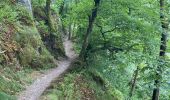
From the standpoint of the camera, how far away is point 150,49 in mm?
20438

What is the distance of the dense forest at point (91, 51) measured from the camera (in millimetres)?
16656

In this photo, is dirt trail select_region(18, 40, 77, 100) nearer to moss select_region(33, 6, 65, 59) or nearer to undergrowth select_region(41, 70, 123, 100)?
undergrowth select_region(41, 70, 123, 100)

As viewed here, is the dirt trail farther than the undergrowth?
No

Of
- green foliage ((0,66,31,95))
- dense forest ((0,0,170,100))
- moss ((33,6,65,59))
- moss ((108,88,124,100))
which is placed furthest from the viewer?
moss ((33,6,65,59))

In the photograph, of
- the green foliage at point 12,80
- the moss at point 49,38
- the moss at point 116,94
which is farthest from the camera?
the moss at point 49,38

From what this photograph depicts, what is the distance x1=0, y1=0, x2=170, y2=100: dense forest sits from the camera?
54.6ft

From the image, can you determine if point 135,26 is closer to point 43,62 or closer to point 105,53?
point 105,53

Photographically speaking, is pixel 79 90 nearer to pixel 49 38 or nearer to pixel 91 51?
pixel 91 51

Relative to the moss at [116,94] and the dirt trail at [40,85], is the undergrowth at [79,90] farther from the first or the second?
the dirt trail at [40,85]

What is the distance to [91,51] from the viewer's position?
2297 cm

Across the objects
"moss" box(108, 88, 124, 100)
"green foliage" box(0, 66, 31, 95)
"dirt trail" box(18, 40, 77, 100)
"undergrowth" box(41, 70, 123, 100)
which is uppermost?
"green foliage" box(0, 66, 31, 95)

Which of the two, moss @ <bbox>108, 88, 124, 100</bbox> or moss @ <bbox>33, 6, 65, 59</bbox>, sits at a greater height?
moss @ <bbox>33, 6, 65, 59</bbox>

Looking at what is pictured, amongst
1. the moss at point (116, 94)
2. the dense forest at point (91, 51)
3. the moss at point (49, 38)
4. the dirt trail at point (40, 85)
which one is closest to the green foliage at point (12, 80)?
the dense forest at point (91, 51)

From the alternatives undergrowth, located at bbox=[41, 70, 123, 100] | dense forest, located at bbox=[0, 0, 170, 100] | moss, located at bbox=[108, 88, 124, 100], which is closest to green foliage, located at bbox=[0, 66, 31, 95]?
dense forest, located at bbox=[0, 0, 170, 100]
